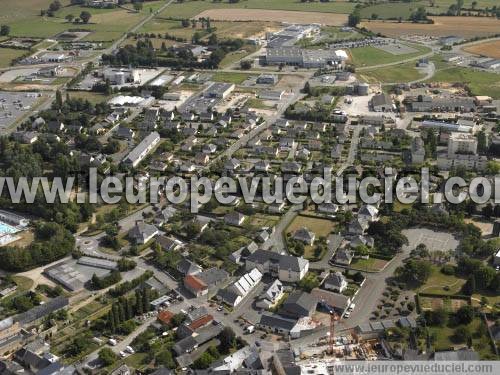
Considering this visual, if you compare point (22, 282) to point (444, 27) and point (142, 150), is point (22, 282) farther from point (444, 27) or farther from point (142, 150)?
point (444, 27)

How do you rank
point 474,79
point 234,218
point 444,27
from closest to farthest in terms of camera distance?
point 234,218 → point 474,79 → point 444,27

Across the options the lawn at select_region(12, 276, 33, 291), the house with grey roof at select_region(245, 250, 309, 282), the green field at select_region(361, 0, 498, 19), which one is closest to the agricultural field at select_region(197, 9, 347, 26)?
the green field at select_region(361, 0, 498, 19)

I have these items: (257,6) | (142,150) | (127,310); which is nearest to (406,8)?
(257,6)

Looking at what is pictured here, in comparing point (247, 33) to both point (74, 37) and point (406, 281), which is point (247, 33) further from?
point (406, 281)

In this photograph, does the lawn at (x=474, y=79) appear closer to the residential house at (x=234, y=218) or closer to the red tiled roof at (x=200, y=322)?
the residential house at (x=234, y=218)

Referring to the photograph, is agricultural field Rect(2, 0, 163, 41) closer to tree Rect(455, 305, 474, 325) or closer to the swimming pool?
the swimming pool
